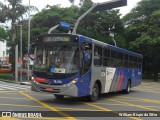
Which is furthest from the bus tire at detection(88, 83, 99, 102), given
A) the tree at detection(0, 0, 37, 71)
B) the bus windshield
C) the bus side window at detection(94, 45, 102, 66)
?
the tree at detection(0, 0, 37, 71)

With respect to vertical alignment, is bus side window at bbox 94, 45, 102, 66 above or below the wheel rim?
above

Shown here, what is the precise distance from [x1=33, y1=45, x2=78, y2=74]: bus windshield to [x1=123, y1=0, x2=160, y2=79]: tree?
2717 centimetres

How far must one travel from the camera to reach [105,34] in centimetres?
4631

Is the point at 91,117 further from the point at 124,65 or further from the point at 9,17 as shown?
the point at 9,17

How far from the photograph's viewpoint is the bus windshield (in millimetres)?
14312

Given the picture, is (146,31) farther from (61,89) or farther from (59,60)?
(61,89)

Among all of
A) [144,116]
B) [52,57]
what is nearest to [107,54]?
[52,57]

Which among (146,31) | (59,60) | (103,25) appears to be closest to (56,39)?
(59,60)

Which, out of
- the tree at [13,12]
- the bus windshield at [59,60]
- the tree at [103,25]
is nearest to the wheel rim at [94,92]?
the bus windshield at [59,60]

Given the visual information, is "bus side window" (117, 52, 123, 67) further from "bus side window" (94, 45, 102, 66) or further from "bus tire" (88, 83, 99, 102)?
"bus tire" (88, 83, 99, 102)

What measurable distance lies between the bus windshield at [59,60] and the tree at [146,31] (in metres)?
27.2

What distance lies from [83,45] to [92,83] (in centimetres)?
205

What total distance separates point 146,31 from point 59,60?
103ft

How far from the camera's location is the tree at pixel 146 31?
137 feet
